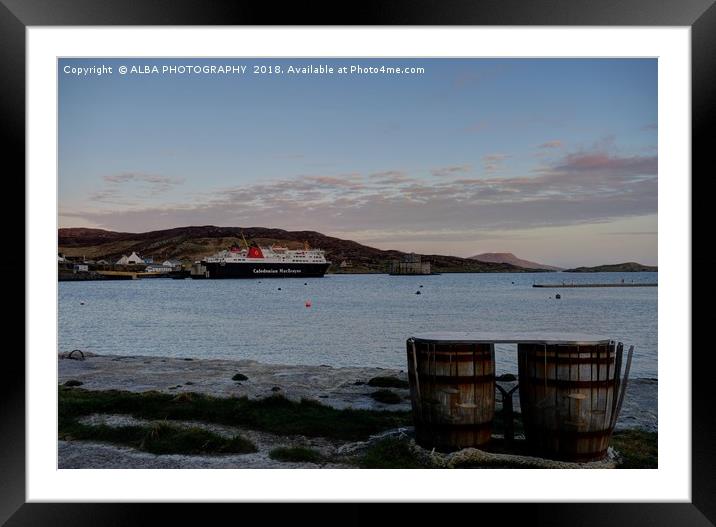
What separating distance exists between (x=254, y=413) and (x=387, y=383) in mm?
2251

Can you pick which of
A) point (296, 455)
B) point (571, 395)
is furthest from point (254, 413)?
point (571, 395)

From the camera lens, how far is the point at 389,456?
4465mm

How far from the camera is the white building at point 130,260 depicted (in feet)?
102

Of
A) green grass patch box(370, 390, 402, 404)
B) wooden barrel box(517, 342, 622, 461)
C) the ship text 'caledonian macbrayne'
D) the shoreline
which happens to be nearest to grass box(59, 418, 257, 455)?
the shoreline

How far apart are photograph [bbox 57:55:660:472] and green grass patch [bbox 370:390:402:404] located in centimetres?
4

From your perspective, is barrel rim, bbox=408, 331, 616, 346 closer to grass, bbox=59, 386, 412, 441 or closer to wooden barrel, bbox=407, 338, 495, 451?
wooden barrel, bbox=407, 338, 495, 451

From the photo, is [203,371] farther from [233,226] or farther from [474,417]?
[233,226]

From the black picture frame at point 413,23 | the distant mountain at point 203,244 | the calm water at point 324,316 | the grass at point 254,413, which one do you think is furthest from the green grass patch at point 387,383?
the distant mountain at point 203,244

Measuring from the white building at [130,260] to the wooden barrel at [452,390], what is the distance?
2846 centimetres

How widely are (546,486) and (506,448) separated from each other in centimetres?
61

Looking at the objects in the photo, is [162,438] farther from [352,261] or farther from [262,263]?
[262,263]

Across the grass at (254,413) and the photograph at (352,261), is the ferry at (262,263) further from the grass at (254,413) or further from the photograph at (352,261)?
the grass at (254,413)

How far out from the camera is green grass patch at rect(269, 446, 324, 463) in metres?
4.57

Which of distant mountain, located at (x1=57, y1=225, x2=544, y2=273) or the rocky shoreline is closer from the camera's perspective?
the rocky shoreline
